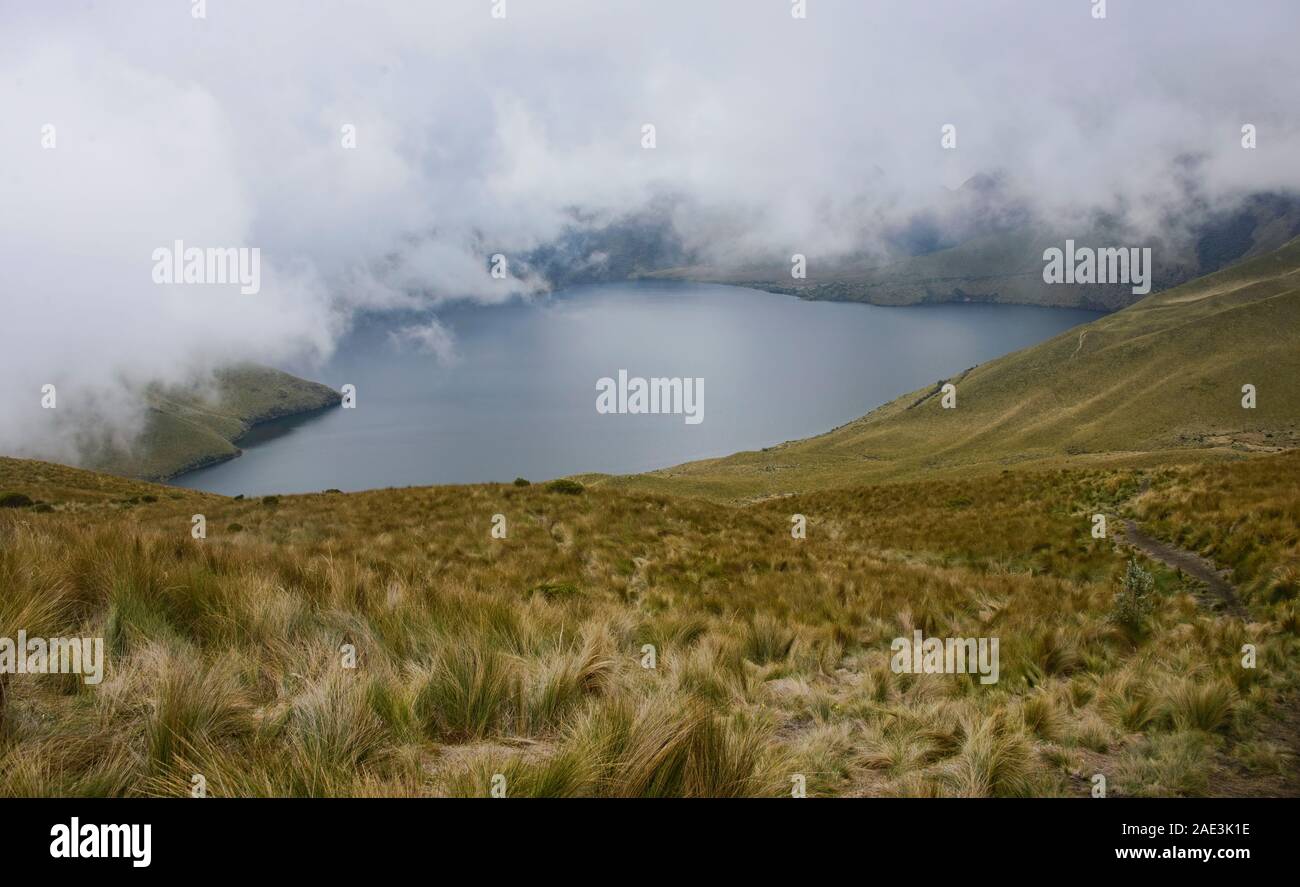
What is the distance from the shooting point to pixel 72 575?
5.09 metres

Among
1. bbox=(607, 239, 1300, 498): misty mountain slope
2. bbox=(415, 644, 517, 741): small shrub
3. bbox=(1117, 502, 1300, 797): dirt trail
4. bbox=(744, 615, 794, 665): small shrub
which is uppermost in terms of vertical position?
bbox=(607, 239, 1300, 498): misty mountain slope

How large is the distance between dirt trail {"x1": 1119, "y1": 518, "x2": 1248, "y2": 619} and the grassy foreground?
32 cm

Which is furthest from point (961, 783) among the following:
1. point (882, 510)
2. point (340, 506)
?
point (882, 510)

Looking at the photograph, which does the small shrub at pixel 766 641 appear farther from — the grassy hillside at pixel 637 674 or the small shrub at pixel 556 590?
the small shrub at pixel 556 590

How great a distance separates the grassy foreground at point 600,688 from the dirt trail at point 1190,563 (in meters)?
0.32

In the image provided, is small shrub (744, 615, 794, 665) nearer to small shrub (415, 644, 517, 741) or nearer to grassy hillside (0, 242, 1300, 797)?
grassy hillside (0, 242, 1300, 797)

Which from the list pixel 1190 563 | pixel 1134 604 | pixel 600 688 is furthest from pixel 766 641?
pixel 1190 563

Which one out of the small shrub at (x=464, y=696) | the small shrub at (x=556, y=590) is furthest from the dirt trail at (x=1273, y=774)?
the small shrub at (x=556, y=590)

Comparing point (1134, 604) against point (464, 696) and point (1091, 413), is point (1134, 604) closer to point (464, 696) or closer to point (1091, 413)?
point (464, 696)

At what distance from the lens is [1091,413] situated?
107 m

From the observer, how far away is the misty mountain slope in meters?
77.0

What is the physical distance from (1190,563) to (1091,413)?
11389 centimetres

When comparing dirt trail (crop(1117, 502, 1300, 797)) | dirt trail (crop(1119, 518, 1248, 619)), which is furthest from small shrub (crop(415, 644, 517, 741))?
dirt trail (crop(1119, 518, 1248, 619))
